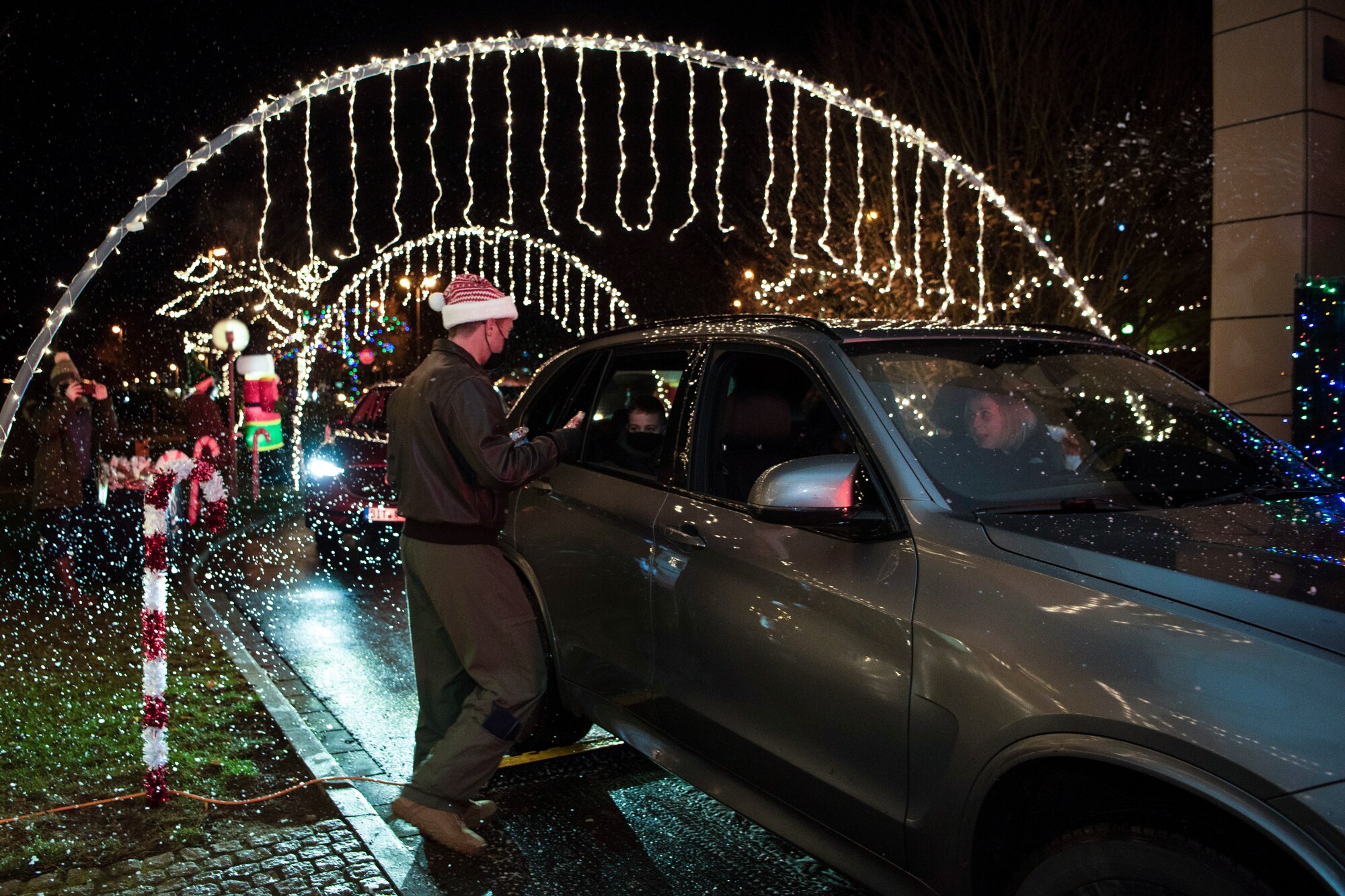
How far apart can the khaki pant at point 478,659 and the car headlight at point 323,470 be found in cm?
645

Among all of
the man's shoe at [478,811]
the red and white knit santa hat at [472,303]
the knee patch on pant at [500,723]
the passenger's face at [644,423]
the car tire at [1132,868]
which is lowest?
the man's shoe at [478,811]

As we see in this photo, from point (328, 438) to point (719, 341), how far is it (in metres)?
8.38

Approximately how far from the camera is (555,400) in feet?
→ 15.8

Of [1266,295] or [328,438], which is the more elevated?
[1266,295]

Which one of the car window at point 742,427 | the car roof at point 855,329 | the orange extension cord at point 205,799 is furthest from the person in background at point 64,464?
the car window at point 742,427

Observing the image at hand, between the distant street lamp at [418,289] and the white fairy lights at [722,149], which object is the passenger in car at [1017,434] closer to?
the white fairy lights at [722,149]

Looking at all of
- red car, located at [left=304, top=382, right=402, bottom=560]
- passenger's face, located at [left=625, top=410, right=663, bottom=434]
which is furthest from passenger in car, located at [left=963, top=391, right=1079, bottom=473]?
→ red car, located at [left=304, top=382, right=402, bottom=560]

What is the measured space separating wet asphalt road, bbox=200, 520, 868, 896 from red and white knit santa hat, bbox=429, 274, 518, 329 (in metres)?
1.89

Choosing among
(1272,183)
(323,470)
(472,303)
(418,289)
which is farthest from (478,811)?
(418,289)

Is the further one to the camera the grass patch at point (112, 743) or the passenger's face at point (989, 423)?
the grass patch at point (112, 743)

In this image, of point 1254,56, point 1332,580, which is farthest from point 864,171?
point 1332,580

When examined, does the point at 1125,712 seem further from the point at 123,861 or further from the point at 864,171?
the point at 864,171

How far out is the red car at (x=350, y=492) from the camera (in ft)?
31.7

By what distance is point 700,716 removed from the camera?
3.40 m
